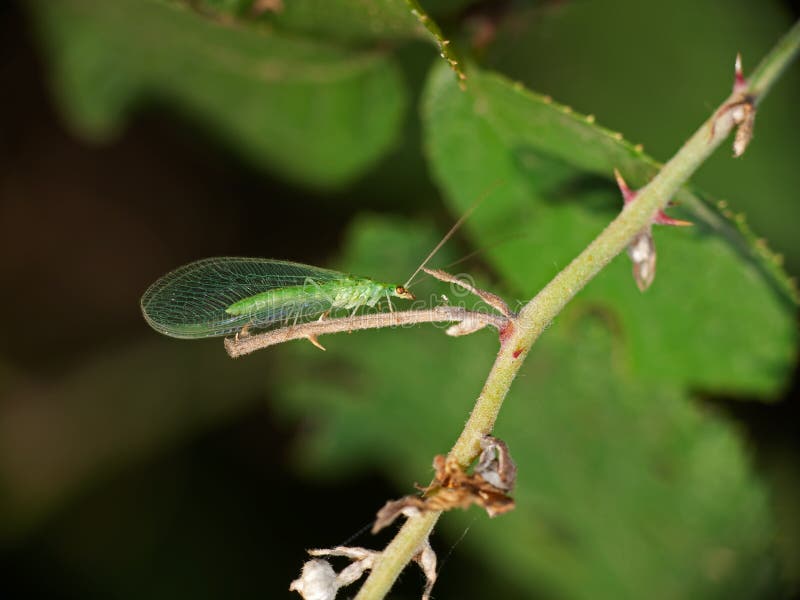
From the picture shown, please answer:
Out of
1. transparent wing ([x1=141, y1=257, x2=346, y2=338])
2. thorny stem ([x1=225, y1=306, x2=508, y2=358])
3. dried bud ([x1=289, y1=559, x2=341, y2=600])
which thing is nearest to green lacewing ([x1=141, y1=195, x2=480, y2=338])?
transparent wing ([x1=141, y1=257, x2=346, y2=338])

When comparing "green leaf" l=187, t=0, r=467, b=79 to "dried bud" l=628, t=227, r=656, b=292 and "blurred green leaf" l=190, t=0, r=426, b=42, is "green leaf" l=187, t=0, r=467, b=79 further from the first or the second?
"dried bud" l=628, t=227, r=656, b=292

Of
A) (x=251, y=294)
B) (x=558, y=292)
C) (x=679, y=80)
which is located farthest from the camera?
(x=679, y=80)

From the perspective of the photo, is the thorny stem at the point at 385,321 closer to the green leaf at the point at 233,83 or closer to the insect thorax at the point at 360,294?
the insect thorax at the point at 360,294

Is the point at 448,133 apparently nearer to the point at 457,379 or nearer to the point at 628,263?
the point at 628,263

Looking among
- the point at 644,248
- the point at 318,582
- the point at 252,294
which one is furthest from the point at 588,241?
the point at 318,582

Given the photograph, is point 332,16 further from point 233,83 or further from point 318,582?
point 318,582

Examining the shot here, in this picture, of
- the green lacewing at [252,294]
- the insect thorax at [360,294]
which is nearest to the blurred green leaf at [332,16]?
the green lacewing at [252,294]

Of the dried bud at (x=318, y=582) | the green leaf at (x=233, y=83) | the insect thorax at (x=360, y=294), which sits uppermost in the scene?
the green leaf at (x=233, y=83)
